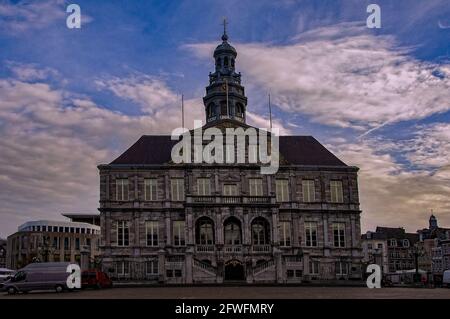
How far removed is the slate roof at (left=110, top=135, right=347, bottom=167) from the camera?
59188mm

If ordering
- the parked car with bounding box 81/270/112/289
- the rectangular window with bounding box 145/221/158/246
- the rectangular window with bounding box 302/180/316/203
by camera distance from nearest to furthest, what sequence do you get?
the parked car with bounding box 81/270/112/289 < the rectangular window with bounding box 145/221/158/246 < the rectangular window with bounding box 302/180/316/203

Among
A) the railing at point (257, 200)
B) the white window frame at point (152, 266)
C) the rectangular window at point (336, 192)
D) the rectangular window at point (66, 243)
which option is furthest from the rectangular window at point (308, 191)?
the rectangular window at point (66, 243)

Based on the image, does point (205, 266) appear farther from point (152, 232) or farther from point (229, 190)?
point (229, 190)

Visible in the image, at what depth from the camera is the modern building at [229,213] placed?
2137 inches

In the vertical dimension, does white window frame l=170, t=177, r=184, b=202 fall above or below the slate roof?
below

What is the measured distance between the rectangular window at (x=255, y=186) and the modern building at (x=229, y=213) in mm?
20

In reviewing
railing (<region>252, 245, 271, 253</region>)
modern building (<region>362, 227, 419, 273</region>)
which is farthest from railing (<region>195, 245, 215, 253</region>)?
modern building (<region>362, 227, 419, 273</region>)

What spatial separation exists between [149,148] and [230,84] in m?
12.7

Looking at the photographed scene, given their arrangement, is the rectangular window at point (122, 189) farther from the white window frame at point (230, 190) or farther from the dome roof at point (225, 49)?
the dome roof at point (225, 49)

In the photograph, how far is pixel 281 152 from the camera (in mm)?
61094

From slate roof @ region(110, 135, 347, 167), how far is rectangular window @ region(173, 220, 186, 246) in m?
6.46

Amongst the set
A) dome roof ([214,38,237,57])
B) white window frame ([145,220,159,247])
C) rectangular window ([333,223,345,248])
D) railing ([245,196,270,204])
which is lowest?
rectangular window ([333,223,345,248])

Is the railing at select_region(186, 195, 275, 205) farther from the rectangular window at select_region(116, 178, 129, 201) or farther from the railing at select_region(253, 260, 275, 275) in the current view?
the railing at select_region(253, 260, 275, 275)
